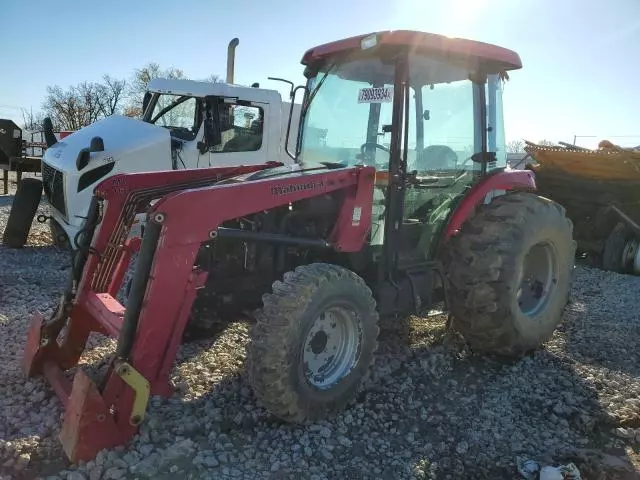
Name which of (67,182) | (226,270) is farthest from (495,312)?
(67,182)

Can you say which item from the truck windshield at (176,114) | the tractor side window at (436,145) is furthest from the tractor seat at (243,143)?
the tractor side window at (436,145)

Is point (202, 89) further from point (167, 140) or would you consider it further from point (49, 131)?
point (49, 131)

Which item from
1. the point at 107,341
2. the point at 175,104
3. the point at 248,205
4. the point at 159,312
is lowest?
the point at 107,341

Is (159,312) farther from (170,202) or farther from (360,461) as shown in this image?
(360,461)

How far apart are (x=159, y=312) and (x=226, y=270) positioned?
110 centimetres

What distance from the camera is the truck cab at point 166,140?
761cm

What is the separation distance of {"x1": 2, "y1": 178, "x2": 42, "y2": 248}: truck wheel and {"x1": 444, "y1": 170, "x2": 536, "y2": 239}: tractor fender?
6.58m

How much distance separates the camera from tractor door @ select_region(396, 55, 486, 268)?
406 centimetres

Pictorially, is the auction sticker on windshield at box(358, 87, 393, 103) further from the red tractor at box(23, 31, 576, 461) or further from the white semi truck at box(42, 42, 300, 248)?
the white semi truck at box(42, 42, 300, 248)

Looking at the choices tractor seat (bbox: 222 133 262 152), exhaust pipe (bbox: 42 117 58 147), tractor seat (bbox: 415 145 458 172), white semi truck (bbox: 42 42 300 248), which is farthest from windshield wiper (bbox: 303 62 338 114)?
exhaust pipe (bbox: 42 117 58 147)

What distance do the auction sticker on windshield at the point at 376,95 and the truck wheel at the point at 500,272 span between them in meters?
1.17

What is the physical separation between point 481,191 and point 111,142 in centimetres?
537

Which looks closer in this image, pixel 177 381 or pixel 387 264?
pixel 177 381

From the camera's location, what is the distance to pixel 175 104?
8539mm
